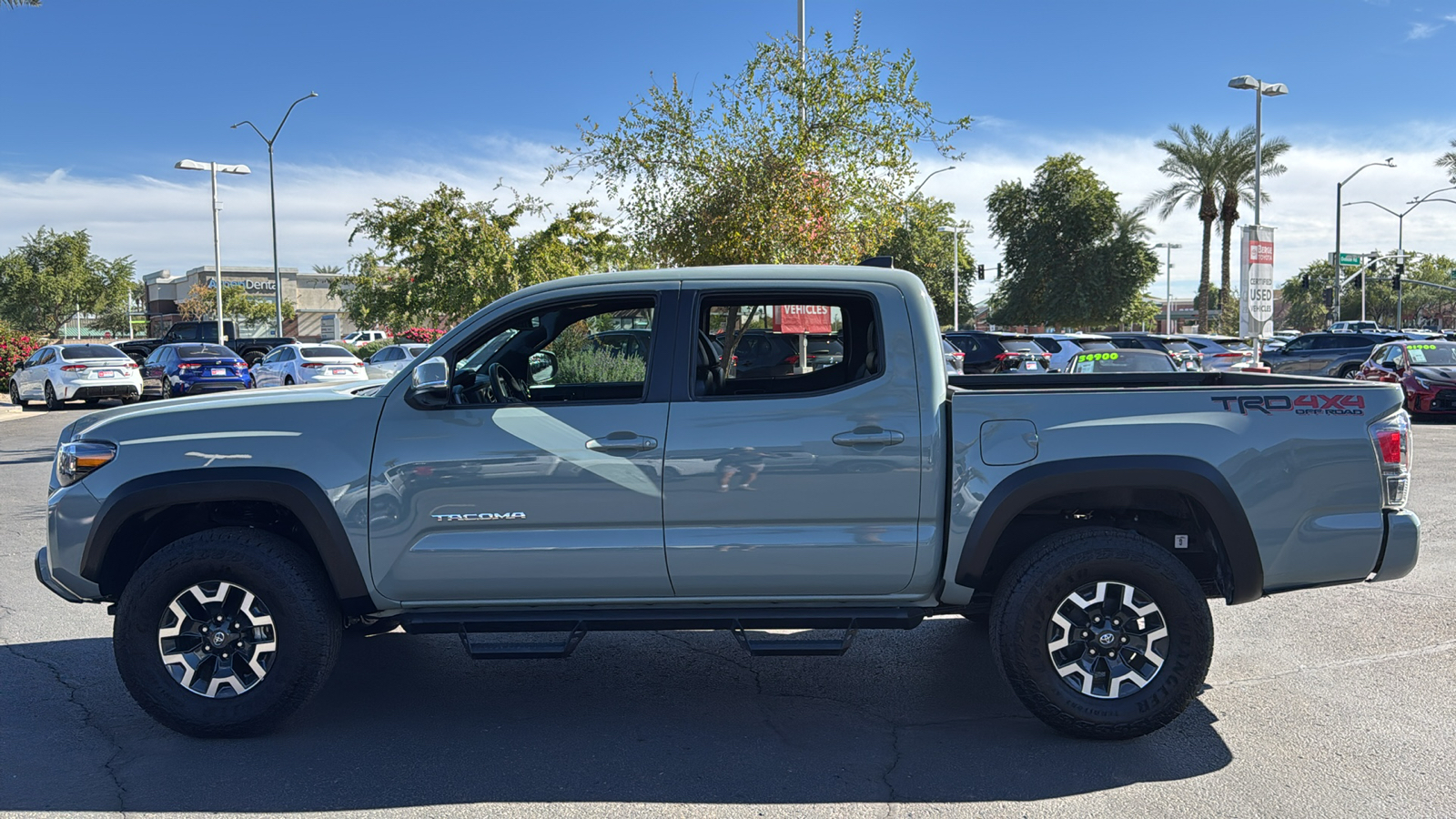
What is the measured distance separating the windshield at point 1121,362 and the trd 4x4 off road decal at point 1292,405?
10.6m

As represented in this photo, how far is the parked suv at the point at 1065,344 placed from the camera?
25672 millimetres

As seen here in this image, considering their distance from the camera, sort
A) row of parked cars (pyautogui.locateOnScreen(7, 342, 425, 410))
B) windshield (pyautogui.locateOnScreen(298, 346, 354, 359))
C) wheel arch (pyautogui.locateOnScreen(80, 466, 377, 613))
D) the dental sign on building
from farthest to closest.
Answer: windshield (pyautogui.locateOnScreen(298, 346, 354, 359)), row of parked cars (pyautogui.locateOnScreen(7, 342, 425, 410)), the dental sign on building, wheel arch (pyautogui.locateOnScreen(80, 466, 377, 613))

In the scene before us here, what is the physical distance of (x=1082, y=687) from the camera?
14.2 ft

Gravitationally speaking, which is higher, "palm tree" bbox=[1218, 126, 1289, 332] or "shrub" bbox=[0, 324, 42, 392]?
"palm tree" bbox=[1218, 126, 1289, 332]

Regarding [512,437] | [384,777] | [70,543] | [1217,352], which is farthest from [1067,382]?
[1217,352]

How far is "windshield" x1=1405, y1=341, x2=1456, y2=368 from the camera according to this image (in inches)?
779

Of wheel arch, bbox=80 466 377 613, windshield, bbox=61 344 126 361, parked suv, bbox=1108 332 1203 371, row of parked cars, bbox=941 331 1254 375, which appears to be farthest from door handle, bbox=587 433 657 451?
windshield, bbox=61 344 126 361

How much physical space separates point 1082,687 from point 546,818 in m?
2.12

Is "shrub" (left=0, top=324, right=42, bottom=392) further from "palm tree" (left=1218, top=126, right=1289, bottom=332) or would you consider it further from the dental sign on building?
"palm tree" (left=1218, top=126, right=1289, bottom=332)

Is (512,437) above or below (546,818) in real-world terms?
above

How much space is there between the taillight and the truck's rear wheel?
2.80 ft

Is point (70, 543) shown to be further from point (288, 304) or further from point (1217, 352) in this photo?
point (288, 304)

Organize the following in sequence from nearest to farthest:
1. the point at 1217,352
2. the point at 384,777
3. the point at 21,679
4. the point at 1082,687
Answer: the point at 384,777
the point at 1082,687
the point at 21,679
the point at 1217,352

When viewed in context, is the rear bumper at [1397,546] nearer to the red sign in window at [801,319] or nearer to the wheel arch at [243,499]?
the red sign in window at [801,319]
